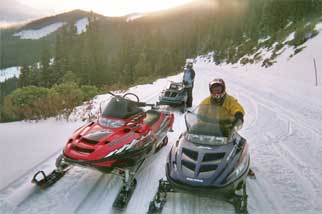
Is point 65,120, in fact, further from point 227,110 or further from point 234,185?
point 234,185

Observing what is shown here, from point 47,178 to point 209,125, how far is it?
2.91 m

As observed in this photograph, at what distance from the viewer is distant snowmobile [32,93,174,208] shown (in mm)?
4891

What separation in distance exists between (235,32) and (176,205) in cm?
8189

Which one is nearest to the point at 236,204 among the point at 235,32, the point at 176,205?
the point at 176,205

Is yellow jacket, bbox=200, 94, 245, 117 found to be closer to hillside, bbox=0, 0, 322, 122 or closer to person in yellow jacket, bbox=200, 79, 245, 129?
person in yellow jacket, bbox=200, 79, 245, 129

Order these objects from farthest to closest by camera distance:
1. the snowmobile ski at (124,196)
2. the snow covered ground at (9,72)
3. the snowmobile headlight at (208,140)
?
the snow covered ground at (9,72) → the snowmobile headlight at (208,140) → the snowmobile ski at (124,196)

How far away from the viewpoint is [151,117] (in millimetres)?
7227

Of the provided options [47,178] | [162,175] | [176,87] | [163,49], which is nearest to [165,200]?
[162,175]

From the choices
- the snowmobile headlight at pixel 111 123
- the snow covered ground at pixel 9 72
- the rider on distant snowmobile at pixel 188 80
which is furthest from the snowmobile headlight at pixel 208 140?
the snow covered ground at pixel 9 72

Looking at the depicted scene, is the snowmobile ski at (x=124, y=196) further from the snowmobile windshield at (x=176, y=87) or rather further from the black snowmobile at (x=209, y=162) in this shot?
the snowmobile windshield at (x=176, y=87)

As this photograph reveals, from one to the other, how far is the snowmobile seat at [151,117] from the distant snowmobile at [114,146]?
609mm

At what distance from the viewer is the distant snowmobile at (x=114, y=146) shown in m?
4.89

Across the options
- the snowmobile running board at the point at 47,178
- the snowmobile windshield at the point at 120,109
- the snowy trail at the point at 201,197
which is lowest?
the snowy trail at the point at 201,197

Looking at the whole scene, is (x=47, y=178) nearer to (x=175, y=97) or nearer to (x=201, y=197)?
(x=201, y=197)
